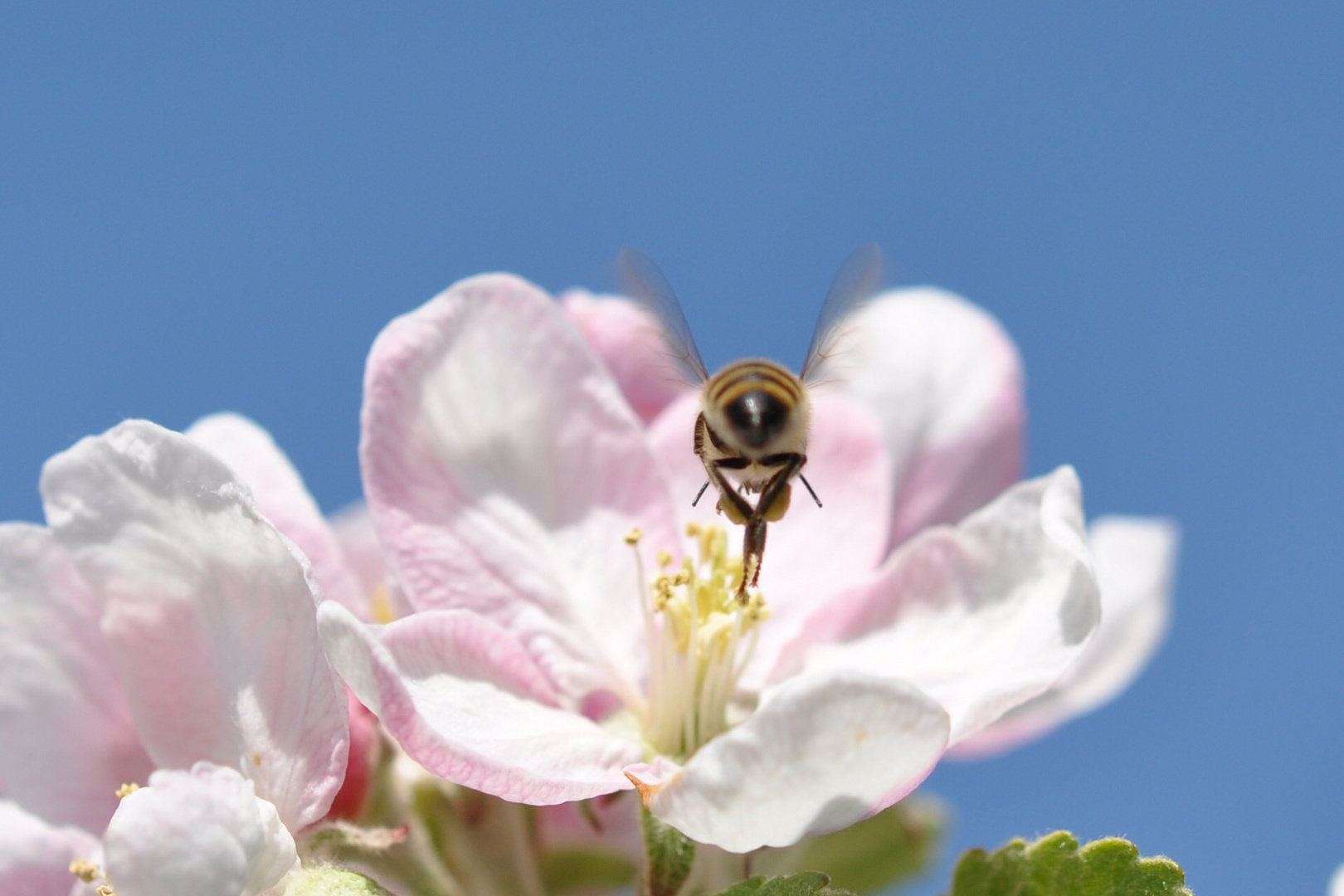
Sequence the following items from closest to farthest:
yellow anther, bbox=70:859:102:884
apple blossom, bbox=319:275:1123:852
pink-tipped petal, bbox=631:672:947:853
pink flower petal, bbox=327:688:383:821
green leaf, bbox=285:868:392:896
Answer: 1. pink-tipped petal, bbox=631:672:947:853
2. green leaf, bbox=285:868:392:896
3. yellow anther, bbox=70:859:102:884
4. apple blossom, bbox=319:275:1123:852
5. pink flower petal, bbox=327:688:383:821

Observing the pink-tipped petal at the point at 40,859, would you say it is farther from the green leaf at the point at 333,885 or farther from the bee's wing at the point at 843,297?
the bee's wing at the point at 843,297

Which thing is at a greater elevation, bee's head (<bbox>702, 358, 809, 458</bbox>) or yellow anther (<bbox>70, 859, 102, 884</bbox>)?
bee's head (<bbox>702, 358, 809, 458</bbox>)

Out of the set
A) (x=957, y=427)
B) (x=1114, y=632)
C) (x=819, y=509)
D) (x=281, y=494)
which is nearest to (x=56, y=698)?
(x=281, y=494)

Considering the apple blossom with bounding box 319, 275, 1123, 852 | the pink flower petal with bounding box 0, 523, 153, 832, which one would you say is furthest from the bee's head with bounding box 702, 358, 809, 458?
the pink flower petal with bounding box 0, 523, 153, 832

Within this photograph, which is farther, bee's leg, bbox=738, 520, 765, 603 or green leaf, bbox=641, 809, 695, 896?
bee's leg, bbox=738, 520, 765, 603

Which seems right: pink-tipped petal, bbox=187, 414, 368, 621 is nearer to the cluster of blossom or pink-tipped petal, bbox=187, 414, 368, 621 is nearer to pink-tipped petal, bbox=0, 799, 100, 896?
the cluster of blossom

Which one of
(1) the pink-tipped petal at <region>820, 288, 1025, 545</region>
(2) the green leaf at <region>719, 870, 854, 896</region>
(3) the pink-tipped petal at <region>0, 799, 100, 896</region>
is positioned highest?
(1) the pink-tipped petal at <region>820, 288, 1025, 545</region>

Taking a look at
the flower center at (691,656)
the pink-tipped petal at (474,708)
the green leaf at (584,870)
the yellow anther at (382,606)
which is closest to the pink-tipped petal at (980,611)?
the flower center at (691,656)
